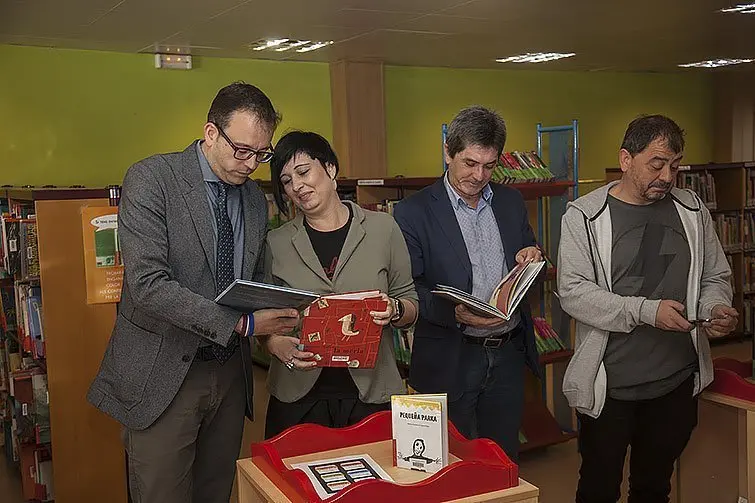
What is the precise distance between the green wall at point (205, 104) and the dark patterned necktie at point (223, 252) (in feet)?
18.0

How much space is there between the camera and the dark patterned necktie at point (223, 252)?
7.74ft

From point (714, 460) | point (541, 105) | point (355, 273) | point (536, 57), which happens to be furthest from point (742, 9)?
point (355, 273)

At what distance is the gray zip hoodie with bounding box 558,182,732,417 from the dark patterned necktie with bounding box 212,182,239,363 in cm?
118

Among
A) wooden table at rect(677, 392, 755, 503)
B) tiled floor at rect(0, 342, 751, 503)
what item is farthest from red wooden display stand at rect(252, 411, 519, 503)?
tiled floor at rect(0, 342, 751, 503)

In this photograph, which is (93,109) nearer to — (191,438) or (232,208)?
(232,208)

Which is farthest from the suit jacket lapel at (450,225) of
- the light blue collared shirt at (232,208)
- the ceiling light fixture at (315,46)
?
the ceiling light fixture at (315,46)

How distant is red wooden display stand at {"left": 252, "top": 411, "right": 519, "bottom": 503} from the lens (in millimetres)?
1837

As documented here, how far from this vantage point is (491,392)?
9.29 feet

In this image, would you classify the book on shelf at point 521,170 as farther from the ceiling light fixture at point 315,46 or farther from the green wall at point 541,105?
the green wall at point 541,105

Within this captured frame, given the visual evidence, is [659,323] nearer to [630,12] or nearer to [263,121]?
[263,121]

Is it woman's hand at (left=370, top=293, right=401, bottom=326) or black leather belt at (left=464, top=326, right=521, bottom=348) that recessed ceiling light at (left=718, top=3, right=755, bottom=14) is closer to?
black leather belt at (left=464, top=326, right=521, bottom=348)

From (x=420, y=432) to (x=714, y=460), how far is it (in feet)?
6.16

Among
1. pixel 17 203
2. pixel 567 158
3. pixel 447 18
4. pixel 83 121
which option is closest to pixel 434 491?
pixel 567 158

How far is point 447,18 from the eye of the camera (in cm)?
646
